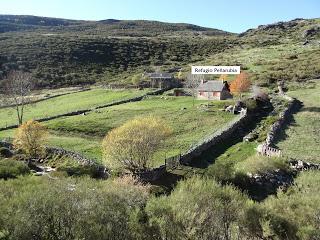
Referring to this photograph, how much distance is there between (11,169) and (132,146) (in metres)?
12.2

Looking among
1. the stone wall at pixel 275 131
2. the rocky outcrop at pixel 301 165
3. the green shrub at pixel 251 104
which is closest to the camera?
the rocky outcrop at pixel 301 165

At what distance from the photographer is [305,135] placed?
6412 centimetres

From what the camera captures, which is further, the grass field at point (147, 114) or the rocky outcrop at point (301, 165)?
the grass field at point (147, 114)

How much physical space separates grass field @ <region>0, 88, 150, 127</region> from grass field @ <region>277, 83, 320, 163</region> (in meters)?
37.0

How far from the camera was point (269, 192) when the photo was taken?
4866cm

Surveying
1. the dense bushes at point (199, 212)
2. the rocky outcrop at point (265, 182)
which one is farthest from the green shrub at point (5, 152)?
the dense bushes at point (199, 212)

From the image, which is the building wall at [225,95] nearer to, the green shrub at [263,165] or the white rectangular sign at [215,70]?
the white rectangular sign at [215,70]

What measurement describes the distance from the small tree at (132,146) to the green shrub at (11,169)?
8746 millimetres

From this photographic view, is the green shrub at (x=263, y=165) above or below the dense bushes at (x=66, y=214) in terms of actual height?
below

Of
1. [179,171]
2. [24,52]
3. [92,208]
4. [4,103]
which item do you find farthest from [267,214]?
[24,52]

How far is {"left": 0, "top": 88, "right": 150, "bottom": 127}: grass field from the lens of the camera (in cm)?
9075

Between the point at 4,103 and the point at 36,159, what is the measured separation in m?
49.5

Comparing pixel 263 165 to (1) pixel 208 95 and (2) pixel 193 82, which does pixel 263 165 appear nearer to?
(1) pixel 208 95

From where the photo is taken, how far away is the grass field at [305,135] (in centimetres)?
5598
